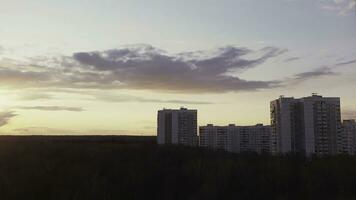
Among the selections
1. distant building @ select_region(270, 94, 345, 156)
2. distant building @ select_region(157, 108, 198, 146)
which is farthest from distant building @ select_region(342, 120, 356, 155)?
distant building @ select_region(157, 108, 198, 146)

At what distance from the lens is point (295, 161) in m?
24.8

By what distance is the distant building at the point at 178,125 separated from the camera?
8000 centimetres

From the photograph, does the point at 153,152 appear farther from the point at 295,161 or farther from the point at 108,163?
the point at 295,161

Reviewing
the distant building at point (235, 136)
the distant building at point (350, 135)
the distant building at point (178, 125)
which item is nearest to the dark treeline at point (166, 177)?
the distant building at point (350, 135)

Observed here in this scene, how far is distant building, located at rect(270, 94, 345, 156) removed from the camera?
2322 inches

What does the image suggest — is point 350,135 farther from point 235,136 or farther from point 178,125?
point 178,125

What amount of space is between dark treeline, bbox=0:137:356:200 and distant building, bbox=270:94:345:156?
34033mm

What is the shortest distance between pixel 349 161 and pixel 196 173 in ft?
29.8

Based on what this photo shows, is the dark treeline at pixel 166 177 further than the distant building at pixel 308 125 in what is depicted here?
No

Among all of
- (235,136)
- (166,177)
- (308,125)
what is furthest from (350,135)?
(166,177)

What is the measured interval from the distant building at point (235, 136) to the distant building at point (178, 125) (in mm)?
5097

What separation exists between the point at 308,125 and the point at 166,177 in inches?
1745

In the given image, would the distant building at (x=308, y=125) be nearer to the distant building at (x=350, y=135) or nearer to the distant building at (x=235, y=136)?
the distant building at (x=350, y=135)

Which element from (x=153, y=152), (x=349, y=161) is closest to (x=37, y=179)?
→ (x=153, y=152)
